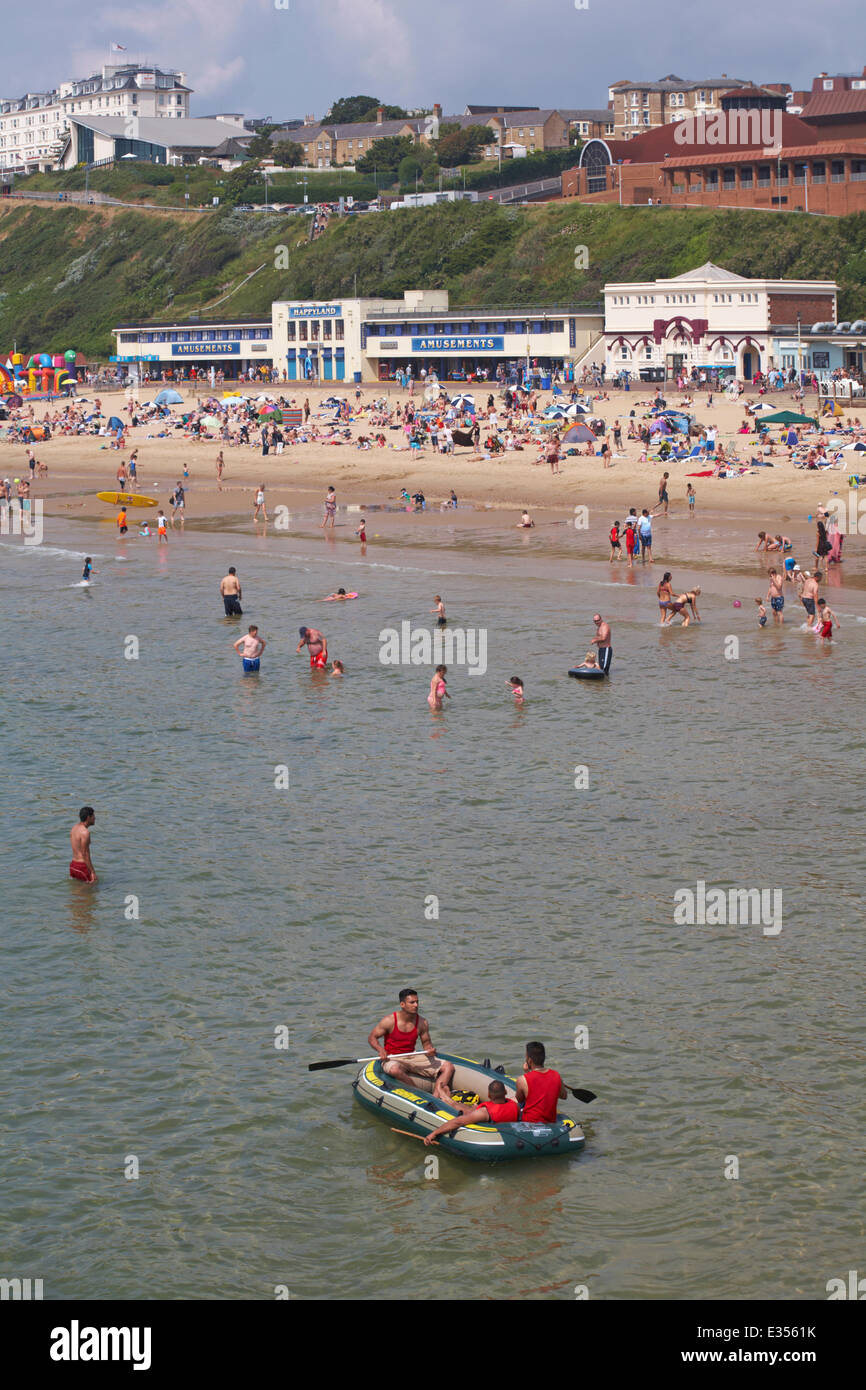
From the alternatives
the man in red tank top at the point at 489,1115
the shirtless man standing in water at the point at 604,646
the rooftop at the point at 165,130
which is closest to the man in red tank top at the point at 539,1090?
the man in red tank top at the point at 489,1115

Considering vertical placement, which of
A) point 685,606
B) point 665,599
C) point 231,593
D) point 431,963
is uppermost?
point 231,593

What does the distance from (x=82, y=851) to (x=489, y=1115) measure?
827 cm

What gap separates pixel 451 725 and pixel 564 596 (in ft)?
38.9

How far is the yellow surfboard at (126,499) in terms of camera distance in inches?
2359

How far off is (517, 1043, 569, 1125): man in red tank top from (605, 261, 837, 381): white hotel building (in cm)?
6732

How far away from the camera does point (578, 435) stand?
2452 inches

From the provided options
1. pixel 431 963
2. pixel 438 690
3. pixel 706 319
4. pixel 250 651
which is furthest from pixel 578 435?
pixel 431 963

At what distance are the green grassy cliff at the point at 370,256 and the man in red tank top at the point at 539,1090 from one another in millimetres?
77996

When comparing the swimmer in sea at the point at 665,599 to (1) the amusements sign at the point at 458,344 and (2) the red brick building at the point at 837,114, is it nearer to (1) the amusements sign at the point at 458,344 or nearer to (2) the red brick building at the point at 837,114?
(1) the amusements sign at the point at 458,344

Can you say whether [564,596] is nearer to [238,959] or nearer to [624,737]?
[624,737]

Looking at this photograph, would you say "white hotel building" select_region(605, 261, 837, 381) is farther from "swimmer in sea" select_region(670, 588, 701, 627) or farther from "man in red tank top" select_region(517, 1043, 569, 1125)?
"man in red tank top" select_region(517, 1043, 569, 1125)

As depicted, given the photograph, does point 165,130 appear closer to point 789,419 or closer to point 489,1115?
point 789,419
